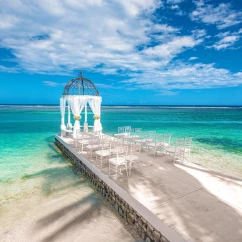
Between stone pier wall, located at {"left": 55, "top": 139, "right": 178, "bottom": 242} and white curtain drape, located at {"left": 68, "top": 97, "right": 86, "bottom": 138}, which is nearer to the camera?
stone pier wall, located at {"left": 55, "top": 139, "right": 178, "bottom": 242}

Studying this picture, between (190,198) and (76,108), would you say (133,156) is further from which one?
(76,108)

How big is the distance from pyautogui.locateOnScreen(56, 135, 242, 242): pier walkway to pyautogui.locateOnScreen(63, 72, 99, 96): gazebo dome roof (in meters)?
7.17

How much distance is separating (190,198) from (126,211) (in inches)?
69.4

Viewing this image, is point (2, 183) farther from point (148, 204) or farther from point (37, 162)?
point (148, 204)

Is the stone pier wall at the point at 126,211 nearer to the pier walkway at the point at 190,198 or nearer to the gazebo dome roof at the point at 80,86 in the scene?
the pier walkway at the point at 190,198

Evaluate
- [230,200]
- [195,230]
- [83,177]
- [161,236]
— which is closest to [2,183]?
[83,177]

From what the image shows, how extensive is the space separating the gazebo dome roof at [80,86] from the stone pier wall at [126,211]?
22.4 ft

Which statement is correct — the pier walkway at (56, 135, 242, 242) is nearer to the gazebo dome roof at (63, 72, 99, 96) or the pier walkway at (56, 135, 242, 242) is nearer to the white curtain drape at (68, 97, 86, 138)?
the white curtain drape at (68, 97, 86, 138)

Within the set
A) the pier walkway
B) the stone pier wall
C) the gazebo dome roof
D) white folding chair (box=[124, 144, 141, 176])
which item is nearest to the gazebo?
the gazebo dome roof

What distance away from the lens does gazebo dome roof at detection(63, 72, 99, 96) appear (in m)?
12.6

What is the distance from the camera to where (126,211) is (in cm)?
465

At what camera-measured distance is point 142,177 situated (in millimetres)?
6078

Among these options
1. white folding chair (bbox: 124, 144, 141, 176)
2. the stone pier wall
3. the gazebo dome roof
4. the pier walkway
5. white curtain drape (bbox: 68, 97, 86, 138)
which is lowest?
the stone pier wall

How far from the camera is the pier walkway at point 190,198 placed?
3689mm
